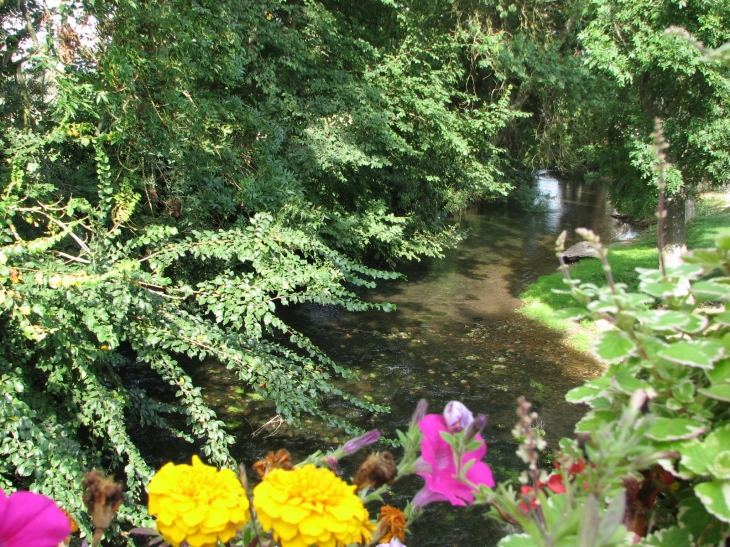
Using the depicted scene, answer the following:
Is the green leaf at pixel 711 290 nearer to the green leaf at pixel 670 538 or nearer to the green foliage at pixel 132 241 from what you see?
the green leaf at pixel 670 538

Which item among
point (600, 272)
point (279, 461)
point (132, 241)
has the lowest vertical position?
point (600, 272)

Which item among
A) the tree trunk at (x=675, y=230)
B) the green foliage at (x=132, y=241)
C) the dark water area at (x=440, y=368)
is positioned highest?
the green foliage at (x=132, y=241)

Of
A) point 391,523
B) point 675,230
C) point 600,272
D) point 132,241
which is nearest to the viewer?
point 391,523

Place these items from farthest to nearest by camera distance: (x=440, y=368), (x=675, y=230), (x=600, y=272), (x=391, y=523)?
(x=600, y=272)
(x=675, y=230)
(x=440, y=368)
(x=391, y=523)

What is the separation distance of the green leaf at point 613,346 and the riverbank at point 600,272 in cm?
752

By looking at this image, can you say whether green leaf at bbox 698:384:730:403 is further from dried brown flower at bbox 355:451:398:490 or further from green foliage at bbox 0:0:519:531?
green foliage at bbox 0:0:519:531

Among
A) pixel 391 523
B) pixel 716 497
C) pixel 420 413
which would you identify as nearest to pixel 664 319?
pixel 716 497

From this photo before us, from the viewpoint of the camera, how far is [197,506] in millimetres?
693

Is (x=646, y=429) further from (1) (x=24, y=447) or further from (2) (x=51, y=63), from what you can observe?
(2) (x=51, y=63)

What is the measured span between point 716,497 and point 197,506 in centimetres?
61

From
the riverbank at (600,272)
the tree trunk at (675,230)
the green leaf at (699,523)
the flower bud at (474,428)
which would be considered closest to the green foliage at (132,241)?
the flower bud at (474,428)

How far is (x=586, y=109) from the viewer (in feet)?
44.9

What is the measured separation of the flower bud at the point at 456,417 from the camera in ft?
2.70

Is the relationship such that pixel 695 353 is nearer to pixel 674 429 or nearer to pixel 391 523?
pixel 674 429
